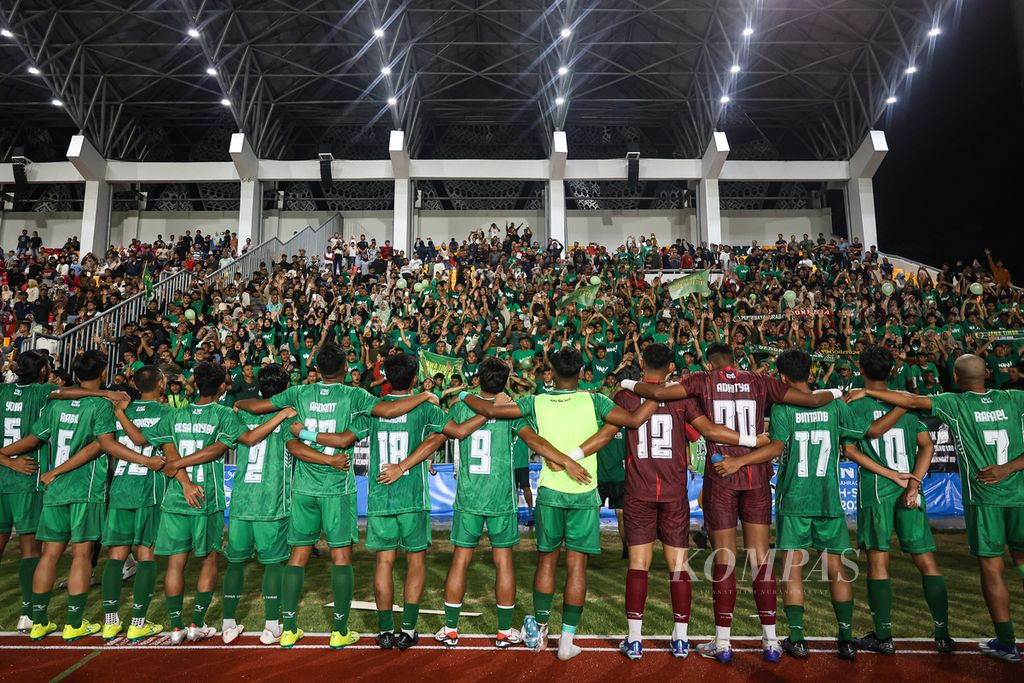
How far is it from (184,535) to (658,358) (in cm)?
404

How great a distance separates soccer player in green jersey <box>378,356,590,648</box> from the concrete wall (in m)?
24.5

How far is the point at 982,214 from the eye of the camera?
21797mm

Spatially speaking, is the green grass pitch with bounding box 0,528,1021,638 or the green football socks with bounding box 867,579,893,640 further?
the green grass pitch with bounding box 0,528,1021,638

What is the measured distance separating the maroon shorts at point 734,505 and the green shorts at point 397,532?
2255 millimetres

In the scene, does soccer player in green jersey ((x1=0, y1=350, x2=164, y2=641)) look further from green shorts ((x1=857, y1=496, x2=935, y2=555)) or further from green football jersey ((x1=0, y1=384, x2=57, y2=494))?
green shorts ((x1=857, y1=496, x2=935, y2=555))

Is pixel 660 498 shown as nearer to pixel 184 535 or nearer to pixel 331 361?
pixel 331 361

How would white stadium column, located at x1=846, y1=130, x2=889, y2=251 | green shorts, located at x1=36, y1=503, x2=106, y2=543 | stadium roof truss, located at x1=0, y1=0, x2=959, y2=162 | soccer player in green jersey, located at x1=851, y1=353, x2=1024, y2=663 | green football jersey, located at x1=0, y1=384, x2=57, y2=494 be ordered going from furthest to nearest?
white stadium column, located at x1=846, y1=130, x2=889, y2=251, stadium roof truss, located at x1=0, y1=0, x2=959, y2=162, green football jersey, located at x1=0, y1=384, x2=57, y2=494, green shorts, located at x1=36, y1=503, x2=106, y2=543, soccer player in green jersey, located at x1=851, y1=353, x2=1024, y2=663

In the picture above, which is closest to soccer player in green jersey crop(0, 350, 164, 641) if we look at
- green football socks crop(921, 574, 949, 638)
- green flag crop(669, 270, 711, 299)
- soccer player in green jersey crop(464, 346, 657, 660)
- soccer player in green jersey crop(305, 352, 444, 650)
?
soccer player in green jersey crop(305, 352, 444, 650)

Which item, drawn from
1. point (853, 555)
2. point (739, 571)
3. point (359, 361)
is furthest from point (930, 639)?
point (359, 361)

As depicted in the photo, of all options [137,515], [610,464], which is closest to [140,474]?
[137,515]

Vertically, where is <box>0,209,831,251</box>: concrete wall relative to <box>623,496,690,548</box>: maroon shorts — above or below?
above

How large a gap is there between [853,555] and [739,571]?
6.60 feet

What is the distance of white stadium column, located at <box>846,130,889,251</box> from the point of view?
25062 mm

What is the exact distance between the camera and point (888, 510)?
487cm
